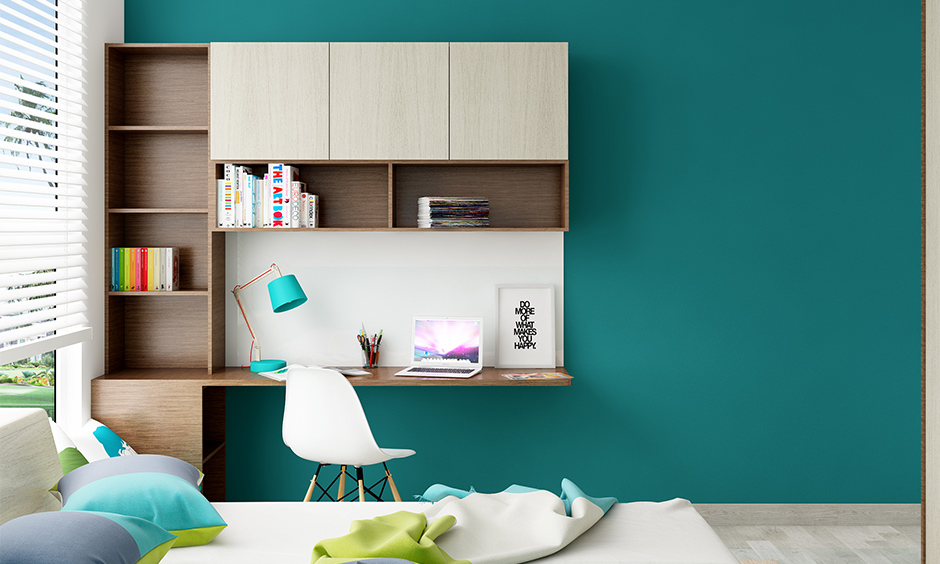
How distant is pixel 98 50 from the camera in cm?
326

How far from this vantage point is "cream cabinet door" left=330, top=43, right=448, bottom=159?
3.20 meters

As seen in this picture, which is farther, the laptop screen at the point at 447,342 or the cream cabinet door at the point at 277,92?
the laptop screen at the point at 447,342

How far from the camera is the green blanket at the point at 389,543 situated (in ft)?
5.85

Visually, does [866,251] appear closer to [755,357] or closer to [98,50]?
[755,357]

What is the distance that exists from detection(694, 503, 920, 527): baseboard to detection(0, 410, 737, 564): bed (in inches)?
54.1

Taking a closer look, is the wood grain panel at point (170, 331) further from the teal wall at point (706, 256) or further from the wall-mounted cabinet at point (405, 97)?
the wall-mounted cabinet at point (405, 97)

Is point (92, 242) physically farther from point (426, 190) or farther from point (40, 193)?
point (426, 190)

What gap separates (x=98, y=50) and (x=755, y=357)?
11.1 ft

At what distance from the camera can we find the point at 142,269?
3338mm

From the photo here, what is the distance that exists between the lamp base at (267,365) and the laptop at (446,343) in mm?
550

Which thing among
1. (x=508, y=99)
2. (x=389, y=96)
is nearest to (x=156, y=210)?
(x=389, y=96)

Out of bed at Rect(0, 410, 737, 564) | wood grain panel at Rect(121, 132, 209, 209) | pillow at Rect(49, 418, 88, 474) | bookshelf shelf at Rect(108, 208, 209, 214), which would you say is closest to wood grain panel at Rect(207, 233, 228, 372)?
bookshelf shelf at Rect(108, 208, 209, 214)

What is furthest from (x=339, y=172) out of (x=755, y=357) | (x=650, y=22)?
(x=755, y=357)

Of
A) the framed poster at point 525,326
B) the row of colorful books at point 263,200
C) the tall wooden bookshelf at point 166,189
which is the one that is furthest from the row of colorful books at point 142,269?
the framed poster at point 525,326
